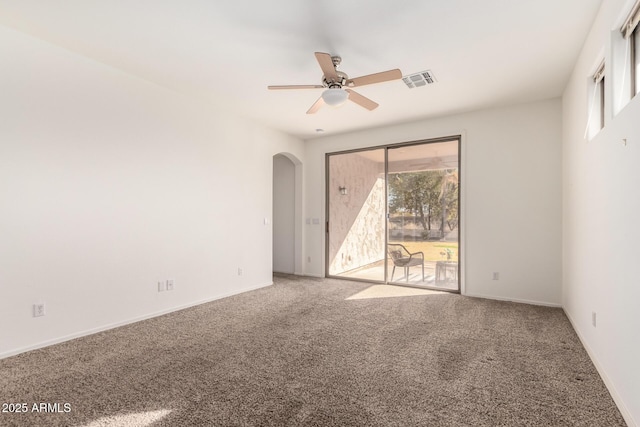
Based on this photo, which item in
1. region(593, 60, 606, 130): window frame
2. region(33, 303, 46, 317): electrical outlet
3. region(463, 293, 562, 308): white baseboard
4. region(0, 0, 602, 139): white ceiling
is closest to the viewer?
region(0, 0, 602, 139): white ceiling

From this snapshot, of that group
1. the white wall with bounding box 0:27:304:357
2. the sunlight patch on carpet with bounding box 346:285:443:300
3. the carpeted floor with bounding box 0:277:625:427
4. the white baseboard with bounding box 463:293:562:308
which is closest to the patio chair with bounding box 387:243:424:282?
the sunlight patch on carpet with bounding box 346:285:443:300

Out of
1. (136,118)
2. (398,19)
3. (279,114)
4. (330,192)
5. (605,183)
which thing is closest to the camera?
(605,183)

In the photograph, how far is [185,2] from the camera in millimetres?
2367

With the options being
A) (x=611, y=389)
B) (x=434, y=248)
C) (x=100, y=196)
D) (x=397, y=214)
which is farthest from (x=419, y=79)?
(x=100, y=196)

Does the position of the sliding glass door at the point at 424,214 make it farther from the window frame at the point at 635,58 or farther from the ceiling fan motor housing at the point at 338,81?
the window frame at the point at 635,58

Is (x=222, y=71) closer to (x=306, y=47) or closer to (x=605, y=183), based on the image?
(x=306, y=47)

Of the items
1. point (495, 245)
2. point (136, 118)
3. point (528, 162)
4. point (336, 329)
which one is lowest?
point (336, 329)

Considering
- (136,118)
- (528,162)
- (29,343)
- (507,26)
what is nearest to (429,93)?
(507,26)

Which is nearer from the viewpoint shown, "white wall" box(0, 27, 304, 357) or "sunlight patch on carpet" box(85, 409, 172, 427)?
"sunlight patch on carpet" box(85, 409, 172, 427)

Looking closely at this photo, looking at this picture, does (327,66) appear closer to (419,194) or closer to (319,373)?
(319,373)

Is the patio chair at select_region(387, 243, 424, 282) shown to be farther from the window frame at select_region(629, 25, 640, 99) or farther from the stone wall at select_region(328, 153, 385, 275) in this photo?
the window frame at select_region(629, 25, 640, 99)

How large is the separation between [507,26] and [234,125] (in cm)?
362

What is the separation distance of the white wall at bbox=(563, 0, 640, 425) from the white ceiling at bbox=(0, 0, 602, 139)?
16.2 inches

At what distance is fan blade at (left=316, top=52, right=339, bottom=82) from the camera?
2569 millimetres
